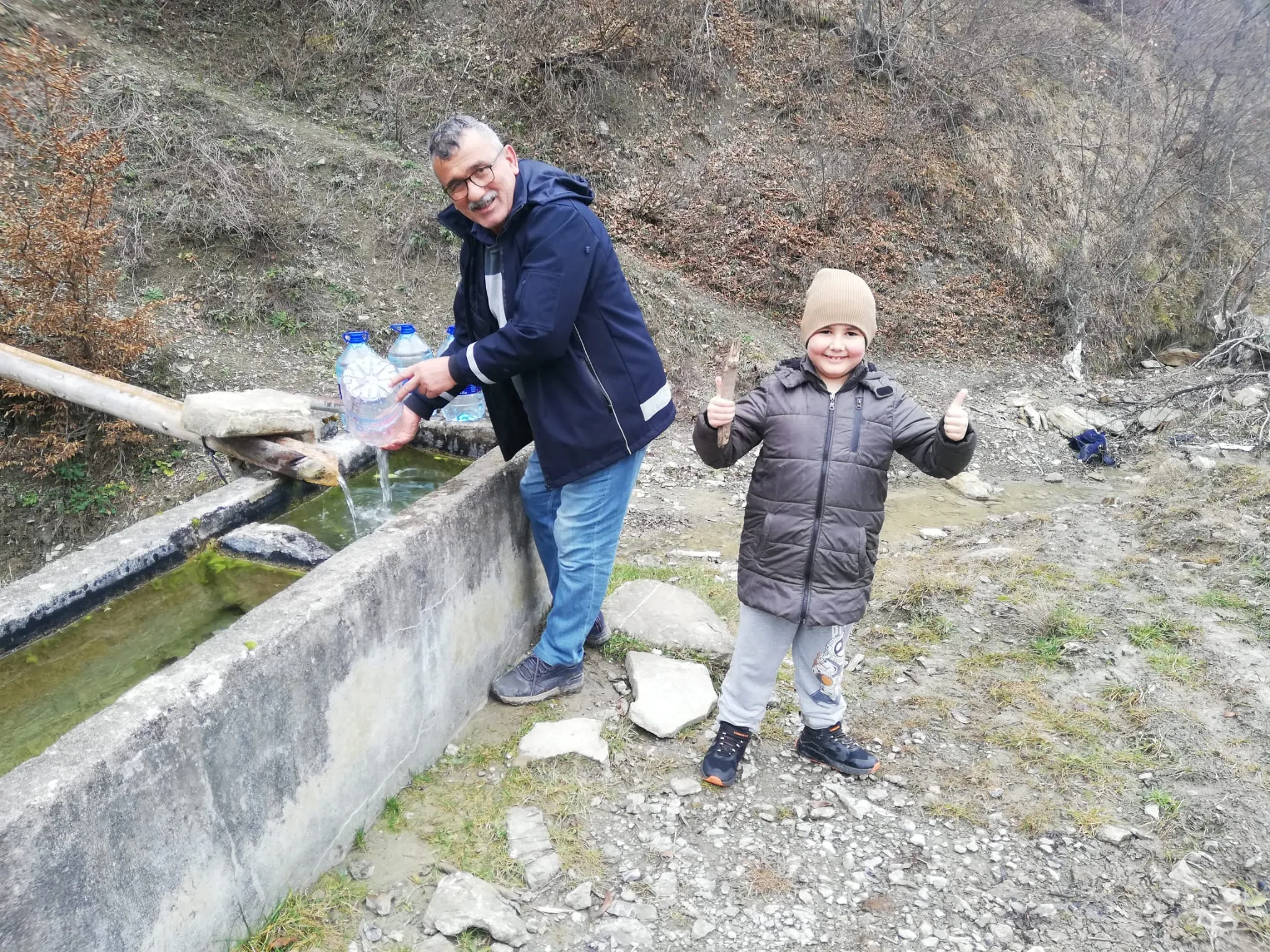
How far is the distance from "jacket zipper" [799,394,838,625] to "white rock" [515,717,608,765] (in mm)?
964

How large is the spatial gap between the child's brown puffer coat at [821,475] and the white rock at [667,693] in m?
0.80

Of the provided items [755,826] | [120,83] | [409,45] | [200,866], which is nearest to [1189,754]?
[755,826]

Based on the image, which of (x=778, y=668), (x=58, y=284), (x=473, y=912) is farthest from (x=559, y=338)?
(x=58, y=284)

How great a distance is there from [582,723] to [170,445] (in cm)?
438

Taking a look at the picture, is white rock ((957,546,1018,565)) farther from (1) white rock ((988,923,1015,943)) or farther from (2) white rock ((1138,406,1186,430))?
(2) white rock ((1138,406,1186,430))

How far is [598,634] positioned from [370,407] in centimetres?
138

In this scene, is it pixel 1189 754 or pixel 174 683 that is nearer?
pixel 174 683

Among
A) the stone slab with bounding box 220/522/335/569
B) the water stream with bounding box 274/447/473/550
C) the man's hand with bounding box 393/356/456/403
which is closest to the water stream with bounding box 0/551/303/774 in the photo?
the stone slab with bounding box 220/522/335/569

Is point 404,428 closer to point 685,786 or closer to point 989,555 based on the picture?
point 685,786

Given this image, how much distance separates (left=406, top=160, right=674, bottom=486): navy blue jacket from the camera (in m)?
2.44

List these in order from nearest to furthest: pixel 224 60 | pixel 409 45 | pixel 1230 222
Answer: pixel 224 60 → pixel 409 45 → pixel 1230 222

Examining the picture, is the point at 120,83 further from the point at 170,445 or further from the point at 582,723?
the point at 582,723

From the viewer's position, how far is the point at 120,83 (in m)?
7.54

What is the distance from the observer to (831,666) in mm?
2709
